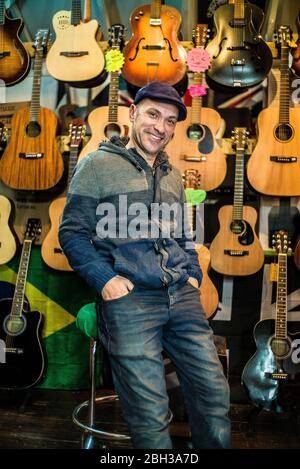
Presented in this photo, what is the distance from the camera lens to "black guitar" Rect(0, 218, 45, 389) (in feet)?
9.11

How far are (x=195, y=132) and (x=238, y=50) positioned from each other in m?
0.60

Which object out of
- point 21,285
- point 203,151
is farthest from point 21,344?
point 203,151

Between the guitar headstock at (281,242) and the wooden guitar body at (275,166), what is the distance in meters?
0.27

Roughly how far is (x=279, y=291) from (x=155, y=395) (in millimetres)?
1407

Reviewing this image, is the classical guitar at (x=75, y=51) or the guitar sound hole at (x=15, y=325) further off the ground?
the classical guitar at (x=75, y=51)

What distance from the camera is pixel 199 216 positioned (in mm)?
3088

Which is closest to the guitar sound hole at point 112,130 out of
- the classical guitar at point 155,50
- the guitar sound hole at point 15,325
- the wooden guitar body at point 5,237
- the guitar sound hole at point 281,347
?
the classical guitar at point 155,50

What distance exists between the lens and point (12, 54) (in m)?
3.05

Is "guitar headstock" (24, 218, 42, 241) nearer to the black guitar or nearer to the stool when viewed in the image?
the black guitar

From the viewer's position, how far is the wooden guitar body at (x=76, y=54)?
2.89m

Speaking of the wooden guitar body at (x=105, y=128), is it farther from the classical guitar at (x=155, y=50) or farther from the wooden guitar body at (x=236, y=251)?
the wooden guitar body at (x=236, y=251)
